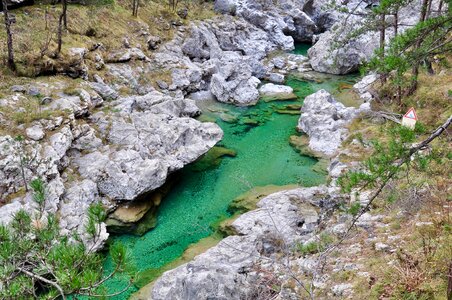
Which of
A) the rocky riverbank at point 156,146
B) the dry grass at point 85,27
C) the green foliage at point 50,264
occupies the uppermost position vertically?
the green foliage at point 50,264

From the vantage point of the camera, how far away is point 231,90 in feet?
98.8

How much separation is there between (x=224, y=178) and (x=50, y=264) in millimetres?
16099

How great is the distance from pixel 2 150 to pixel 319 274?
13.2 m

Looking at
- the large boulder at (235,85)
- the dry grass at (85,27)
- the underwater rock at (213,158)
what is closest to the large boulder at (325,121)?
the large boulder at (235,85)

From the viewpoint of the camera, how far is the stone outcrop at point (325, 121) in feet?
73.8

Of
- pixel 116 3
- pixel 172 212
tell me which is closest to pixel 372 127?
pixel 172 212

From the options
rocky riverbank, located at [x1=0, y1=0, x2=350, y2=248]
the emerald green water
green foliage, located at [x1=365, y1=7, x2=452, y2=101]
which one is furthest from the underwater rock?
green foliage, located at [x1=365, y1=7, x2=452, y2=101]

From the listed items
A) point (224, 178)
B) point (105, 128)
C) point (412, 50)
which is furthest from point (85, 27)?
point (412, 50)

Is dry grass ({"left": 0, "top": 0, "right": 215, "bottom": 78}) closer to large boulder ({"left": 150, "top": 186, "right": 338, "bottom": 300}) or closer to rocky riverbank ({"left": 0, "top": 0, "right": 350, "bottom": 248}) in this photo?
rocky riverbank ({"left": 0, "top": 0, "right": 350, "bottom": 248})

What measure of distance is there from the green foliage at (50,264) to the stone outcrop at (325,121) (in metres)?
19.0

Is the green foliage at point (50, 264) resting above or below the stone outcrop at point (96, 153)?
above

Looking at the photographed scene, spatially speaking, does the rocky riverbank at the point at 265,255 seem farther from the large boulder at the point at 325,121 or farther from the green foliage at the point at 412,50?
the green foliage at the point at 412,50

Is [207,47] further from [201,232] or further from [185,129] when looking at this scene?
[201,232]

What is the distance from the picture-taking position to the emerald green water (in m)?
15.3
